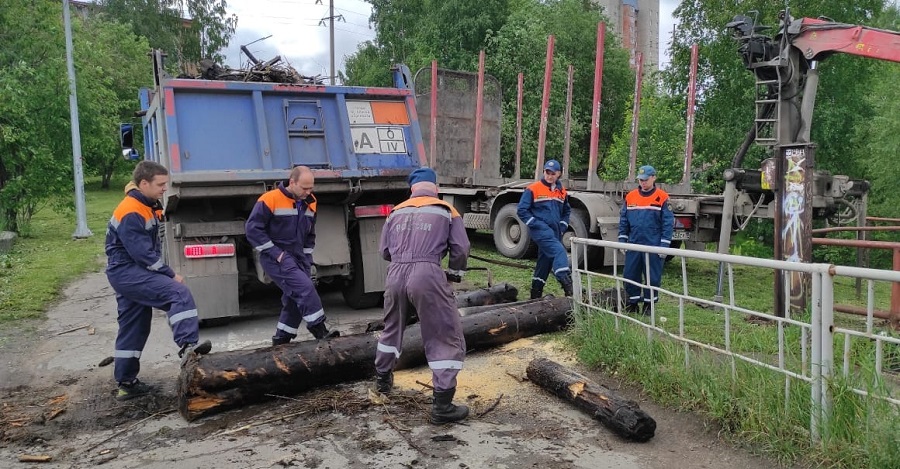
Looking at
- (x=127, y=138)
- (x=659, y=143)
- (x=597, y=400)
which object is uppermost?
(x=659, y=143)

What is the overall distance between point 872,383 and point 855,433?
237 millimetres

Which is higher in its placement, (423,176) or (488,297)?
(423,176)

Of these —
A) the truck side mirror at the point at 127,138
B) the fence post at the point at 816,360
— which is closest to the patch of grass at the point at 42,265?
the truck side mirror at the point at 127,138

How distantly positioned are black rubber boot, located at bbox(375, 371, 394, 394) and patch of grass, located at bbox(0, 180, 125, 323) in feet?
16.4

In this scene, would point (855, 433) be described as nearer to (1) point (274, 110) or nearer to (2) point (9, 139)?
(1) point (274, 110)

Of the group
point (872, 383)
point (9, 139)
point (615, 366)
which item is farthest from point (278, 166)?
point (9, 139)

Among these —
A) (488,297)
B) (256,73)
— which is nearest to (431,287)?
(488,297)

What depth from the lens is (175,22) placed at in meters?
37.1

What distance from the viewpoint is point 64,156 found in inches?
→ 606

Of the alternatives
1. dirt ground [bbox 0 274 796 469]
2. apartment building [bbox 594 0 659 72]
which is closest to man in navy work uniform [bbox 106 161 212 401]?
dirt ground [bbox 0 274 796 469]

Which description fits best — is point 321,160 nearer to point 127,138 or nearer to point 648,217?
point 648,217

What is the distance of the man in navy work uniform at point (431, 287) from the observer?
4.00 meters

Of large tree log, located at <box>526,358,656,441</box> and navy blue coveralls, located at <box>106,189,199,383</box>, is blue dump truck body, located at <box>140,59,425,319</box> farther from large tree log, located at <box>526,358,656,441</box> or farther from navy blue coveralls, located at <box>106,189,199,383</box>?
large tree log, located at <box>526,358,656,441</box>

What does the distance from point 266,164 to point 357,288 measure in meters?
1.73
